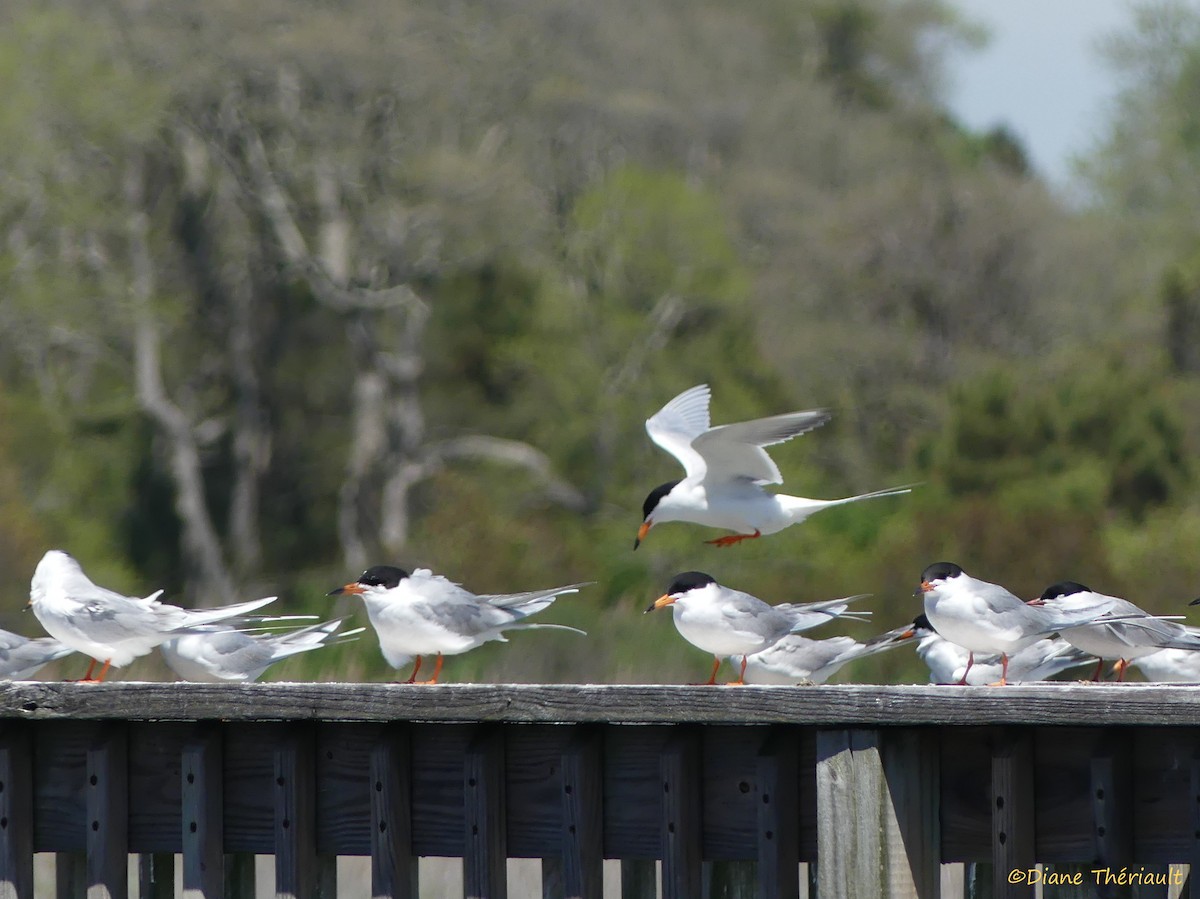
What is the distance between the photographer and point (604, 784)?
14.9 feet

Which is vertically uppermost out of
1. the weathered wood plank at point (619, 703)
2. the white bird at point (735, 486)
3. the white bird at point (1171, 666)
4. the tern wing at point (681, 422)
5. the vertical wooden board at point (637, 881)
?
the tern wing at point (681, 422)

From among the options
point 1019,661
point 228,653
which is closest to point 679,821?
point 1019,661

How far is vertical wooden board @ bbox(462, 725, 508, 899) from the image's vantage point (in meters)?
4.50

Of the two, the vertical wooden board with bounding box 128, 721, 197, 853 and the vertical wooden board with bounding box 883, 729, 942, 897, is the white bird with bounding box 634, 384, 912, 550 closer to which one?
the vertical wooden board with bounding box 128, 721, 197, 853

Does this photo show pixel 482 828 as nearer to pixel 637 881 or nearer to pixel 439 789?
pixel 439 789

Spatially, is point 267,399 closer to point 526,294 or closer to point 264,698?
point 526,294

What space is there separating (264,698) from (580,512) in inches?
1067

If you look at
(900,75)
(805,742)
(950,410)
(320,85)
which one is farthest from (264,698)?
(900,75)

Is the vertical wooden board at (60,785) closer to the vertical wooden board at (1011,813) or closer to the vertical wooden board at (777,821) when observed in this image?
the vertical wooden board at (777,821)

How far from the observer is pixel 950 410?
25.9m

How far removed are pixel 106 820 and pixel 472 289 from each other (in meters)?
31.1

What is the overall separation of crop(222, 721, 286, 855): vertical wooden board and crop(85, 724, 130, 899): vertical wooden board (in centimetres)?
26

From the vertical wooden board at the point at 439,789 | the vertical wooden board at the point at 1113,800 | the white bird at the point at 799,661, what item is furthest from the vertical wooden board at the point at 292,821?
the white bird at the point at 799,661

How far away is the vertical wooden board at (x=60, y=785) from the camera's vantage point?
495cm
